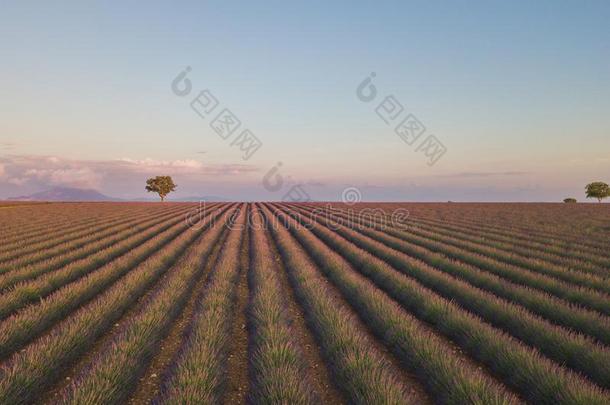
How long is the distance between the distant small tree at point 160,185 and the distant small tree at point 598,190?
93783 millimetres

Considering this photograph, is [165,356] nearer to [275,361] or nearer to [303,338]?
[275,361]

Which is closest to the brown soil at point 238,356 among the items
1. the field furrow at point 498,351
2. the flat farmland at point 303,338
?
the flat farmland at point 303,338

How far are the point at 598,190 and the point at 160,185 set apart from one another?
96130mm

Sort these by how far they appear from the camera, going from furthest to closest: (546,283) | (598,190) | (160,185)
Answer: (160,185)
(598,190)
(546,283)

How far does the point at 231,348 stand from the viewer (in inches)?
197

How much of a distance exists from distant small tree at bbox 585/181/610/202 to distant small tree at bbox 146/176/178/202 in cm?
9378

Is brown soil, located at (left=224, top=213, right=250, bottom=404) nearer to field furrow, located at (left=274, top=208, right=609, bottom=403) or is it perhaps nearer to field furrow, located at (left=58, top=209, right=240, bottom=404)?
field furrow, located at (left=58, top=209, right=240, bottom=404)

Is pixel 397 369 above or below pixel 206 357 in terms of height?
below

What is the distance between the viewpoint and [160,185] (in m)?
76.5

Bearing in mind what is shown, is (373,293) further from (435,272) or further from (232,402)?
(232,402)

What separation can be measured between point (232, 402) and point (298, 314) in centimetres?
292

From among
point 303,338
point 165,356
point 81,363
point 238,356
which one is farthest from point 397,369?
point 81,363

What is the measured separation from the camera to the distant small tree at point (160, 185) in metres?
76.1

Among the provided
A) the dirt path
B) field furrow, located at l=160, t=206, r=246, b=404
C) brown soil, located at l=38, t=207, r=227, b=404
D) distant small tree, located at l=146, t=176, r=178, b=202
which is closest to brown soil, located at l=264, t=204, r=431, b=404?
the dirt path
